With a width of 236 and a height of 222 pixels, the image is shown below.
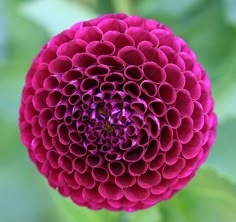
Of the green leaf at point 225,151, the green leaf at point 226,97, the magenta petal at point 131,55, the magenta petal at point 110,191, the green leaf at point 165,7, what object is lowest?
the magenta petal at point 110,191

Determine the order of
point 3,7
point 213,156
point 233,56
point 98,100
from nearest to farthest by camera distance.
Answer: point 98,100, point 213,156, point 233,56, point 3,7

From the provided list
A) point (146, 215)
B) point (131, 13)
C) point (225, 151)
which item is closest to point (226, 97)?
point (225, 151)

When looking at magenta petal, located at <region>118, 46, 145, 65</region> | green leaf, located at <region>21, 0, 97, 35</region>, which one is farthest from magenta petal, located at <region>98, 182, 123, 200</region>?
green leaf, located at <region>21, 0, 97, 35</region>

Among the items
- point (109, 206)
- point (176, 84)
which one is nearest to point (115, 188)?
point (109, 206)

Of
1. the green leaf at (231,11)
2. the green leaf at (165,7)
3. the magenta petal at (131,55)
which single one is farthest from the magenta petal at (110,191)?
→ the green leaf at (165,7)

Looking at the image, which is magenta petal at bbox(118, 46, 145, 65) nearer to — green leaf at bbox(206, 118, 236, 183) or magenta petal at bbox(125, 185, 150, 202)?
magenta petal at bbox(125, 185, 150, 202)

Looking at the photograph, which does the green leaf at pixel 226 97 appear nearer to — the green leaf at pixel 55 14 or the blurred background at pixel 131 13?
the blurred background at pixel 131 13

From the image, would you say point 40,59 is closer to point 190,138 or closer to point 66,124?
point 66,124
